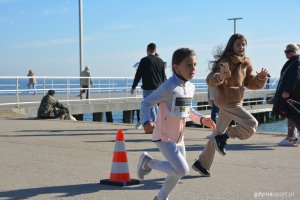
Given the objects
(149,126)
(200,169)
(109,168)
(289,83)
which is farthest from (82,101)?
(149,126)

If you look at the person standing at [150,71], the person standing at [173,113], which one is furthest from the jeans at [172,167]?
the person standing at [150,71]

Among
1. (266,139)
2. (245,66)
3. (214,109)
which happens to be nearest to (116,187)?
(245,66)

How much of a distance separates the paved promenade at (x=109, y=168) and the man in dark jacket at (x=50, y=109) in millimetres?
4153

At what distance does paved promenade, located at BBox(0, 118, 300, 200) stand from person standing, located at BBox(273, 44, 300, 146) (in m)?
0.66

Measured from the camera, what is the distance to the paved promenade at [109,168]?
19.0ft

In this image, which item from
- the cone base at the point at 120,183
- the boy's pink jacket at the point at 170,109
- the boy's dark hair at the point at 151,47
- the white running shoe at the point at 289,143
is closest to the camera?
the boy's pink jacket at the point at 170,109

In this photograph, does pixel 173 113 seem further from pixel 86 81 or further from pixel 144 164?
pixel 86 81

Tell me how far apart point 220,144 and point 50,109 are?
10.4 metres

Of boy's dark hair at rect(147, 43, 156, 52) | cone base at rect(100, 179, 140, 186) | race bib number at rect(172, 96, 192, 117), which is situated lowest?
cone base at rect(100, 179, 140, 186)

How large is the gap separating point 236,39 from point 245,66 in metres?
0.36

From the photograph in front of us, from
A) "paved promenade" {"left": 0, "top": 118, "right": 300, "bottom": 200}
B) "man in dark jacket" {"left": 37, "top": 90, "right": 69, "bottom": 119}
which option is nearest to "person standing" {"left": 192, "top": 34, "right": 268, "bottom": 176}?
"paved promenade" {"left": 0, "top": 118, "right": 300, "bottom": 200}

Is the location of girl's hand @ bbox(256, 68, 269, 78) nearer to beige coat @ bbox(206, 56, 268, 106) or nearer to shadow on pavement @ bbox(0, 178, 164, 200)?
beige coat @ bbox(206, 56, 268, 106)

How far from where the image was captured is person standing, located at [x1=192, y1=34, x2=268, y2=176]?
6.51 meters

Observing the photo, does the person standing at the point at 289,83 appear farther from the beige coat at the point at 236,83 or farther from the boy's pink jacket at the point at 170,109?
the boy's pink jacket at the point at 170,109
